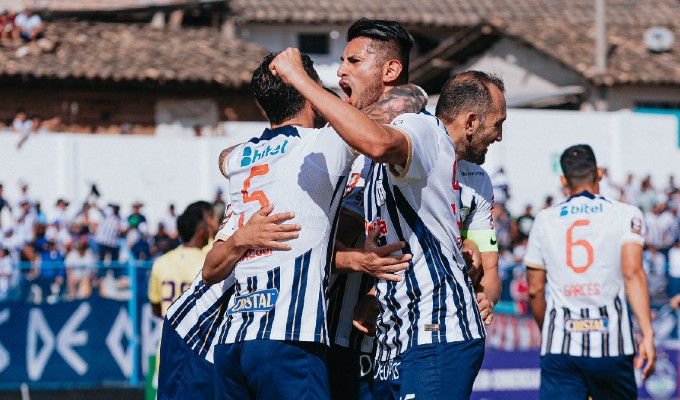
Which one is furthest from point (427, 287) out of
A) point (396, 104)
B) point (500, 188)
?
point (500, 188)

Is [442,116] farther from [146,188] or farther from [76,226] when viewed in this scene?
[146,188]

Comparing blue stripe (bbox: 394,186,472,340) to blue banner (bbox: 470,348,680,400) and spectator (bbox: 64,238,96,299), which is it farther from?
spectator (bbox: 64,238,96,299)

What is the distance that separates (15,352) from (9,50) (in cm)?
1771

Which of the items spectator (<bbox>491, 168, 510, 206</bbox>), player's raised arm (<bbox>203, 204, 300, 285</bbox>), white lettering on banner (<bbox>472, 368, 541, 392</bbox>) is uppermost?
spectator (<bbox>491, 168, 510, 206</bbox>)

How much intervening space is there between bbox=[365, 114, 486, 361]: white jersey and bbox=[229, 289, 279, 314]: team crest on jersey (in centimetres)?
51

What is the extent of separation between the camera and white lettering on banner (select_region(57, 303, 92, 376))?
51.6 feet

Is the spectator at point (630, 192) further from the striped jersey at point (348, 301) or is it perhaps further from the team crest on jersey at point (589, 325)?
the striped jersey at point (348, 301)

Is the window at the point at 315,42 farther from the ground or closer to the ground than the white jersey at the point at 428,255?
farther from the ground

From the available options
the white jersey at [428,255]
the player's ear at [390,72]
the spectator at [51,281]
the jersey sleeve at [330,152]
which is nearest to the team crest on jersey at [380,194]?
the white jersey at [428,255]

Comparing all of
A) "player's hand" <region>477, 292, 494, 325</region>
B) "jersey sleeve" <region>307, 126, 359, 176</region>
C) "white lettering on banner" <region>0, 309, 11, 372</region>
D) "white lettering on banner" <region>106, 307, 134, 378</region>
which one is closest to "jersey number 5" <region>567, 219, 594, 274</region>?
"player's hand" <region>477, 292, 494, 325</region>

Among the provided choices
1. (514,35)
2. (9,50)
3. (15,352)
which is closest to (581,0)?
(514,35)

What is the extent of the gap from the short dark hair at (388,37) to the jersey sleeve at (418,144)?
50 centimetres

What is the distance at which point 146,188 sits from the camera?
27312 mm

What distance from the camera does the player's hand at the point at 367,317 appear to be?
5.67 m
